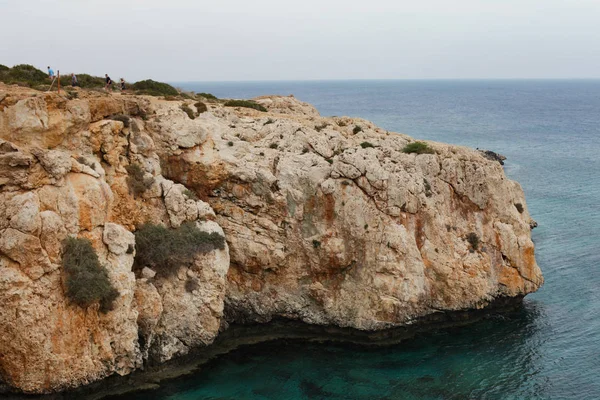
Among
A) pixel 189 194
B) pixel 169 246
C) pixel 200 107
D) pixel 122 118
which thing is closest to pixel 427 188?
pixel 189 194

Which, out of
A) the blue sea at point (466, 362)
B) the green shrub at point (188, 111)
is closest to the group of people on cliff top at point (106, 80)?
the green shrub at point (188, 111)

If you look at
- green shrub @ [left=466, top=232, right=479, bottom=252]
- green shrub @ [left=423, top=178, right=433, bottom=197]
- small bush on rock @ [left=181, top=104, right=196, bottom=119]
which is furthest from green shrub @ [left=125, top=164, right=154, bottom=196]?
green shrub @ [left=466, top=232, right=479, bottom=252]

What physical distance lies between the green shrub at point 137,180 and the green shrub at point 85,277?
4.26 m

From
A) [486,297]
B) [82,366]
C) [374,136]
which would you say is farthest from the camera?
[374,136]

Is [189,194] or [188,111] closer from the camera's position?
[189,194]

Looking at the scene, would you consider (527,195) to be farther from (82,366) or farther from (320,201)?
(82,366)

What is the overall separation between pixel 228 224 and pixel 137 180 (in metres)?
5.21

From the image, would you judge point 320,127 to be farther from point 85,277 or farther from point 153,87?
point 85,277

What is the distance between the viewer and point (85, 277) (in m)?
20.8

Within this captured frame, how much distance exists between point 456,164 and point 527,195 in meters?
29.6

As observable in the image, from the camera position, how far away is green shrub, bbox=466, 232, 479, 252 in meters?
29.7

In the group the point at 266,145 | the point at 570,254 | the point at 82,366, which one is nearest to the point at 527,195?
the point at 570,254

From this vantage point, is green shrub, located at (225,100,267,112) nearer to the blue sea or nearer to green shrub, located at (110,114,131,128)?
green shrub, located at (110,114,131,128)

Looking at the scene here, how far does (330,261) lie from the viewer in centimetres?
2794
